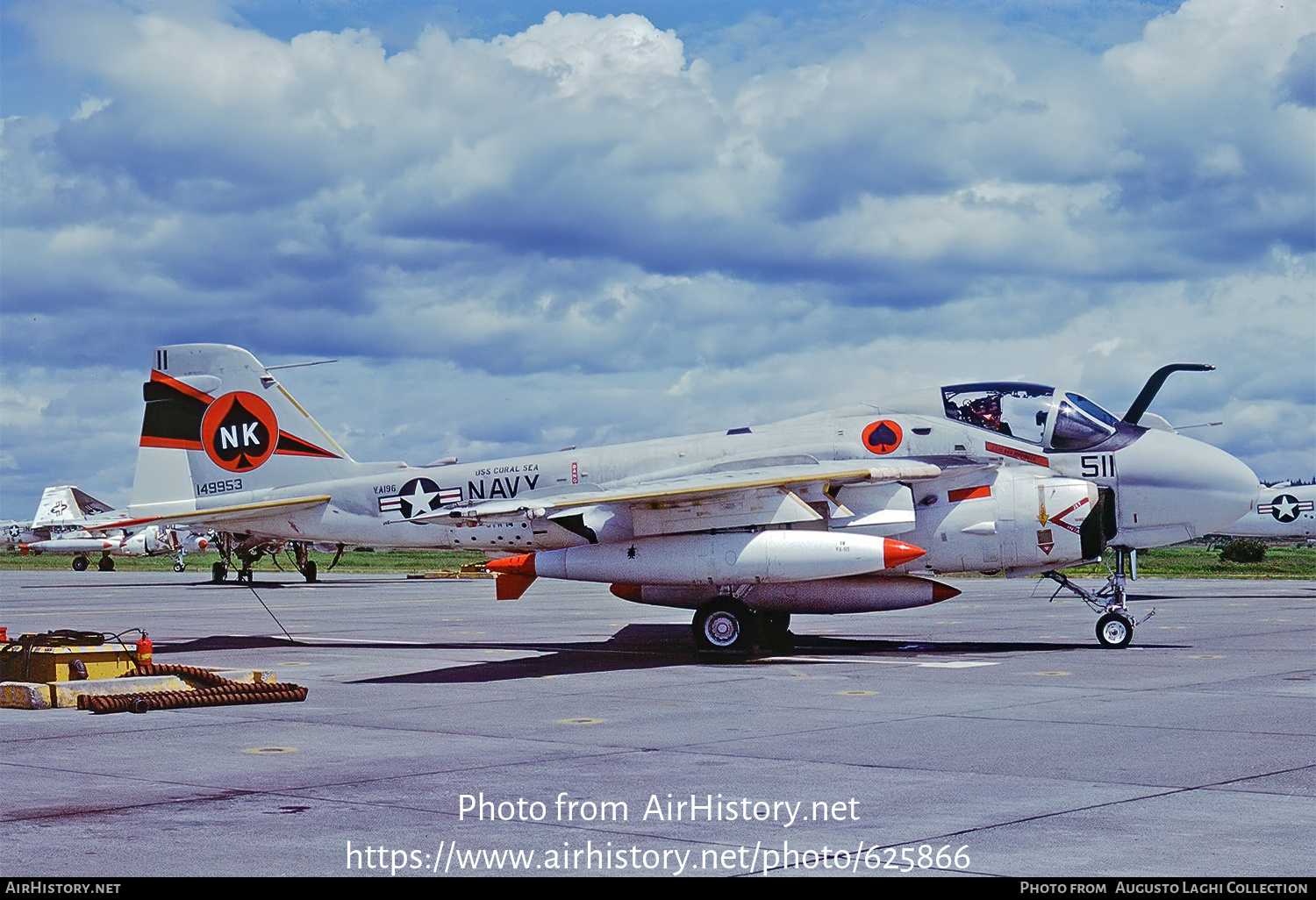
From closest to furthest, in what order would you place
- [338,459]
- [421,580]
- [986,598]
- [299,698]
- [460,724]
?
[460,724] < [299,698] < [338,459] < [986,598] < [421,580]

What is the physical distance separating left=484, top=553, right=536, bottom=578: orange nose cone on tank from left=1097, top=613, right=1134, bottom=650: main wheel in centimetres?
745

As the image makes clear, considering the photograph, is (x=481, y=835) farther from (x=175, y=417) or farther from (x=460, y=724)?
(x=175, y=417)

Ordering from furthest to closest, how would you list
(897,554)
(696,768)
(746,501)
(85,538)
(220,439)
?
(85,538)
(220,439)
(746,501)
(897,554)
(696,768)

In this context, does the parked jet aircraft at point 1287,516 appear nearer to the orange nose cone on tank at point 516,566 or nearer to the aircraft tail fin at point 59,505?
the orange nose cone on tank at point 516,566

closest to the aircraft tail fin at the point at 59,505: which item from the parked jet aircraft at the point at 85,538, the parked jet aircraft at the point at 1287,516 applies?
the parked jet aircraft at the point at 85,538

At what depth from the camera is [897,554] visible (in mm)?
15836

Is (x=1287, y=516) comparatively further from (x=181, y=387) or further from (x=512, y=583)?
(x=181, y=387)

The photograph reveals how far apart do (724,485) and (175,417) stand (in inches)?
362

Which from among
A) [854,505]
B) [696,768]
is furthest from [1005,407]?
[696,768]

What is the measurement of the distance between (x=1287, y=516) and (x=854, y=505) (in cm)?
3305

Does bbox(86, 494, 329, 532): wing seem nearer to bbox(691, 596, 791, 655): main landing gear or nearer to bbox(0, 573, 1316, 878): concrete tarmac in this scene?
bbox(0, 573, 1316, 878): concrete tarmac

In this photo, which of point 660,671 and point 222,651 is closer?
point 660,671
